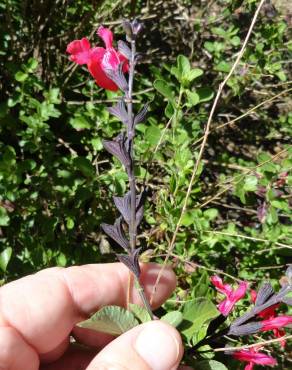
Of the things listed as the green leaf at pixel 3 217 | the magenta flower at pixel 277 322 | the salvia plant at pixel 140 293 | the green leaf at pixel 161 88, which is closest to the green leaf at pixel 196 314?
the salvia plant at pixel 140 293

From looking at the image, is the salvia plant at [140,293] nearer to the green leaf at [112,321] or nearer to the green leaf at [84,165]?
the green leaf at [112,321]

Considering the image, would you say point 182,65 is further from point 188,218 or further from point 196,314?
point 196,314

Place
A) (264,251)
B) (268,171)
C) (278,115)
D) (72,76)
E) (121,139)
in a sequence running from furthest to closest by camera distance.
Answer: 1. (278,115)
2. (72,76)
3. (264,251)
4. (268,171)
5. (121,139)

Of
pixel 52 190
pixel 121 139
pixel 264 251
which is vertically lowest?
pixel 264 251

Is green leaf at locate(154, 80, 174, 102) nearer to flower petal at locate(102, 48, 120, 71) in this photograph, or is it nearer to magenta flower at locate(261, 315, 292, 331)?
flower petal at locate(102, 48, 120, 71)

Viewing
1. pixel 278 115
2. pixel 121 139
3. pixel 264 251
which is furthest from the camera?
pixel 278 115

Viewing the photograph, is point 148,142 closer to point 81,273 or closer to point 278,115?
point 81,273

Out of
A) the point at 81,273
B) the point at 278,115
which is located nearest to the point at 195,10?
the point at 278,115
